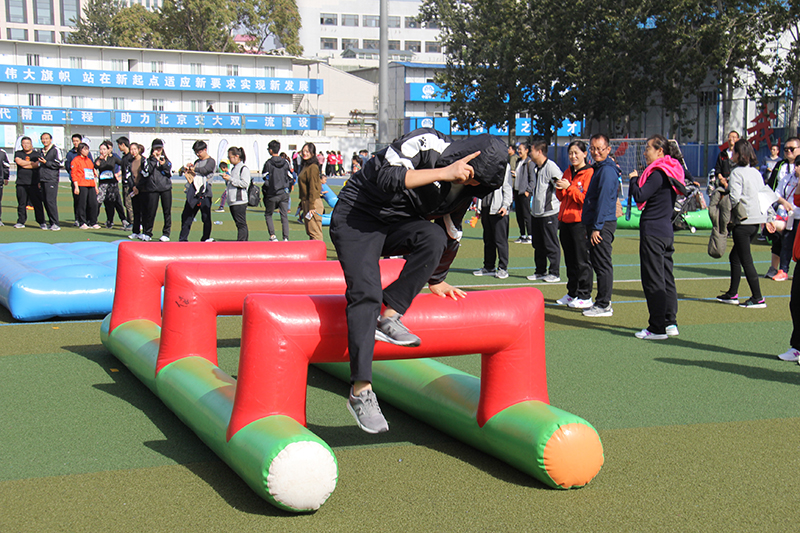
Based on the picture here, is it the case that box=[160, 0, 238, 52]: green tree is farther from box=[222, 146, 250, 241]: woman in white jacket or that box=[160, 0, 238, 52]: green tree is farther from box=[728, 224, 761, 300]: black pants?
box=[728, 224, 761, 300]: black pants

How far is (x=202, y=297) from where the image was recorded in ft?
17.3

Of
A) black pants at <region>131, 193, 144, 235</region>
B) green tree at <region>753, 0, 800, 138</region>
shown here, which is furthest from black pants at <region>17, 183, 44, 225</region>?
green tree at <region>753, 0, 800, 138</region>

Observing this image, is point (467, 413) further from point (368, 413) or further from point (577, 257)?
point (577, 257)

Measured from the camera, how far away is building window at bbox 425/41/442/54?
9806 cm

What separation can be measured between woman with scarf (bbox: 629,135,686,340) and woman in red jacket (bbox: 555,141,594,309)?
4.71 ft

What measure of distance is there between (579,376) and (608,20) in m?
30.7

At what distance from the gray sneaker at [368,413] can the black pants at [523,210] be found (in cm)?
1033

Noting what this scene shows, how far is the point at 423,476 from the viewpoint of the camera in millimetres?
4195

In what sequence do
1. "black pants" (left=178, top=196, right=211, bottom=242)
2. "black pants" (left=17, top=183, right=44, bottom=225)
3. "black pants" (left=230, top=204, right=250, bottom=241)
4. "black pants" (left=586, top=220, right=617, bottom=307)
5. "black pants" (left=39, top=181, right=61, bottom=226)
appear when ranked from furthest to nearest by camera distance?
"black pants" (left=17, top=183, right=44, bottom=225)
"black pants" (left=39, top=181, right=61, bottom=226)
"black pants" (left=178, top=196, right=211, bottom=242)
"black pants" (left=230, top=204, right=250, bottom=241)
"black pants" (left=586, top=220, right=617, bottom=307)

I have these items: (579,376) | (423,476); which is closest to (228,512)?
(423,476)

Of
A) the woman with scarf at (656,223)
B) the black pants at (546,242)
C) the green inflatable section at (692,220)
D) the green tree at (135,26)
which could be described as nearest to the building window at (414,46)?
the green tree at (135,26)

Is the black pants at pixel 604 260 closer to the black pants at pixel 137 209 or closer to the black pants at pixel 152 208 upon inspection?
the black pants at pixel 152 208

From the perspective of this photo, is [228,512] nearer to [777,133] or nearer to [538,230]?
[538,230]

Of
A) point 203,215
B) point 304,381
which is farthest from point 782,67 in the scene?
point 304,381
